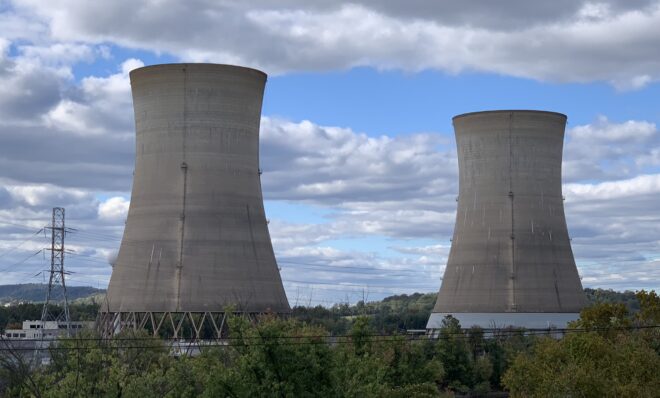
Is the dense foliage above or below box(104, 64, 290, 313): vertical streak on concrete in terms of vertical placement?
below

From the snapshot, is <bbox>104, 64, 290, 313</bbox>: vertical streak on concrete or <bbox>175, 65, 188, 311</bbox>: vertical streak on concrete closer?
<bbox>104, 64, 290, 313</bbox>: vertical streak on concrete

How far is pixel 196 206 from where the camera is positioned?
33.7 meters

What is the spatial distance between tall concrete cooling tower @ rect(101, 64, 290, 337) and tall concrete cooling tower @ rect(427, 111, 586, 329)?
12.3 m

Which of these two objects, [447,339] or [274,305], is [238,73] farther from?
[447,339]

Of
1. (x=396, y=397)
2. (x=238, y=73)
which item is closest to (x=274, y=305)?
(x=238, y=73)

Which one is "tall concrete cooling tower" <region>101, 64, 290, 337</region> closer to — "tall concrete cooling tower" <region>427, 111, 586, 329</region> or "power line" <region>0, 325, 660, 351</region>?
"power line" <region>0, 325, 660, 351</region>

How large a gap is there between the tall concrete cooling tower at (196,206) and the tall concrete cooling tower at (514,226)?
484 inches

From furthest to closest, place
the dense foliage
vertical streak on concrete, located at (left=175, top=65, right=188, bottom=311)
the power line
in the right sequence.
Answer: vertical streak on concrete, located at (left=175, top=65, right=188, bottom=311)
the power line
the dense foliage

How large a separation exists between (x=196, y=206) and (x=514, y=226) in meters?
15.5

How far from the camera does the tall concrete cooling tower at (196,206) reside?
3338 cm

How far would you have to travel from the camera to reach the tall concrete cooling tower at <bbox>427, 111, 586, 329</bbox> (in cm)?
4322

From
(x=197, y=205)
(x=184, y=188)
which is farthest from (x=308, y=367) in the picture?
(x=184, y=188)

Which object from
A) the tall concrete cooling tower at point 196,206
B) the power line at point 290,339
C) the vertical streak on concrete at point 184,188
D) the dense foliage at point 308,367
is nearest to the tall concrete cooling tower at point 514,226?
the power line at point 290,339

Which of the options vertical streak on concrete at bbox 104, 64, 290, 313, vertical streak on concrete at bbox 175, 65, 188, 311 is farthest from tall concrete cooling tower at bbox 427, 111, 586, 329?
vertical streak on concrete at bbox 175, 65, 188, 311
